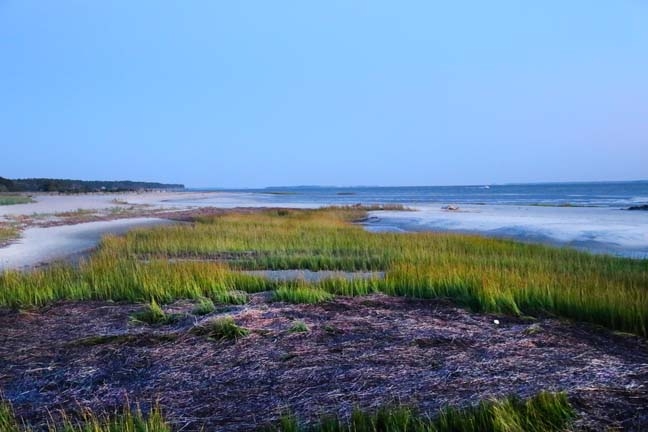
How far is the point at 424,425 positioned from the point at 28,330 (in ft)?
19.0

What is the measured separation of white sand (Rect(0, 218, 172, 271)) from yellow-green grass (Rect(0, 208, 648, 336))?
6.02 ft

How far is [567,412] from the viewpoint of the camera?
163 inches

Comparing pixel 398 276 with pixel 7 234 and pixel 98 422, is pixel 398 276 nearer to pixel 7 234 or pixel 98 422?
pixel 98 422

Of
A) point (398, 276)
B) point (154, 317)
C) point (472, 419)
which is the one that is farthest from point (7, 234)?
point (472, 419)

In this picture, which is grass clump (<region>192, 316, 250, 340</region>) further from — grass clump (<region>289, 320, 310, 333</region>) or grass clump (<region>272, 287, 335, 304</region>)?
grass clump (<region>272, 287, 335, 304</region>)

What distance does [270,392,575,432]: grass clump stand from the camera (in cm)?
396

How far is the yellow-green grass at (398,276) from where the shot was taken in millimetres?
8102

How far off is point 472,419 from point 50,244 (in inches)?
822

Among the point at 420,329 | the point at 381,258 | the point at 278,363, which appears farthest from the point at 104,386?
the point at 381,258

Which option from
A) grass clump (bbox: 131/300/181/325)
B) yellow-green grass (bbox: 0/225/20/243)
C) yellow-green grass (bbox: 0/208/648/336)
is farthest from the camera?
yellow-green grass (bbox: 0/225/20/243)

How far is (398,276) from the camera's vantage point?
1038 centimetres

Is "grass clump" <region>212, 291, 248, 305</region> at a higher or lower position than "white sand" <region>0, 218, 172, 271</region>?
higher

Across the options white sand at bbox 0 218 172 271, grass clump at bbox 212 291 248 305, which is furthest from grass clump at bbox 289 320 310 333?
white sand at bbox 0 218 172 271

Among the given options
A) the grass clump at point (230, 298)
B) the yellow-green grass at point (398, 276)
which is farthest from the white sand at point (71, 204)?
the grass clump at point (230, 298)
